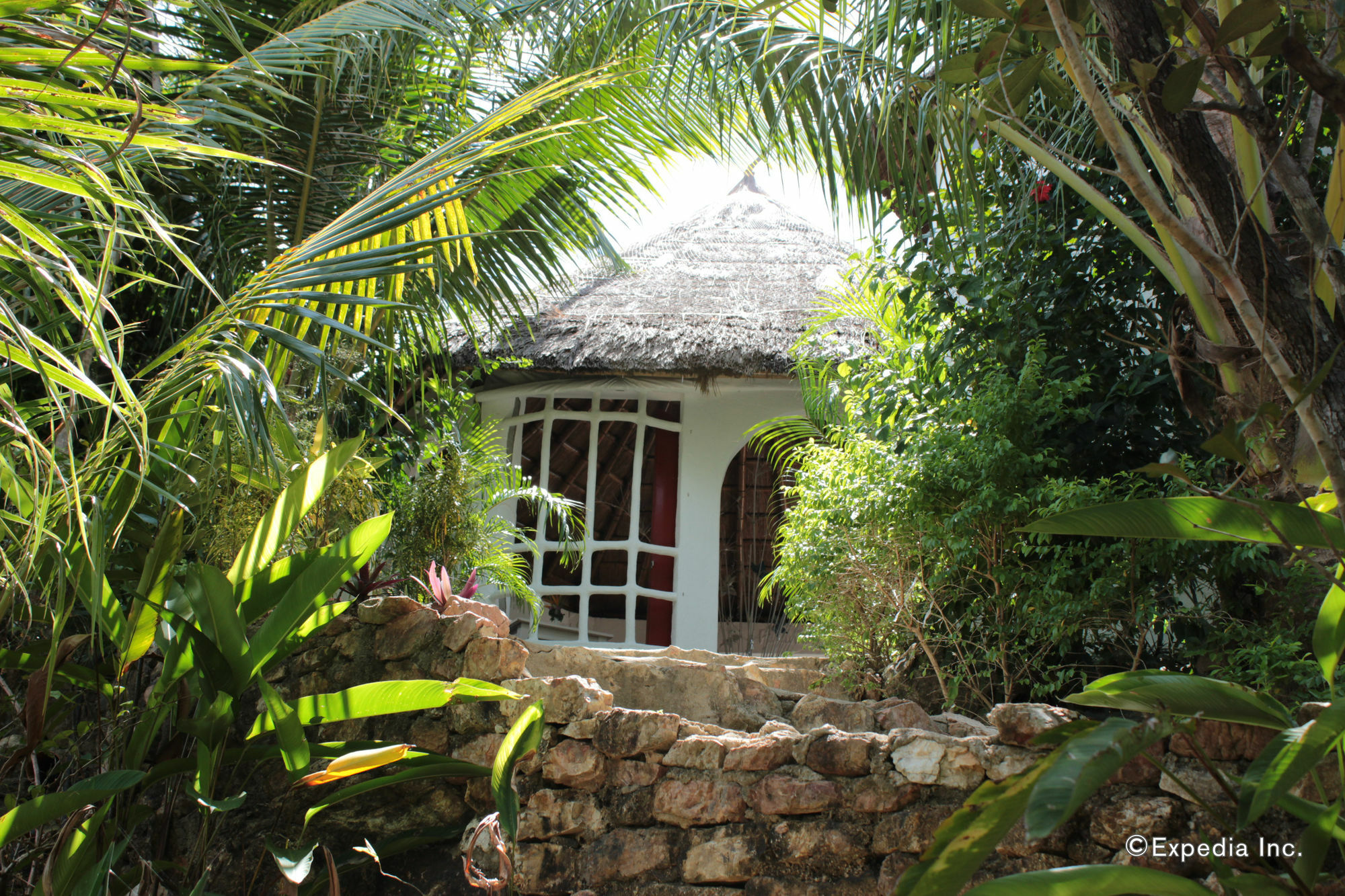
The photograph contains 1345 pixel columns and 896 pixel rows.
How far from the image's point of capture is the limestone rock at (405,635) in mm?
3322

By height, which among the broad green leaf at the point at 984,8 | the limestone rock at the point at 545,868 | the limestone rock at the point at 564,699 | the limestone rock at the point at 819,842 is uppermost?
the broad green leaf at the point at 984,8

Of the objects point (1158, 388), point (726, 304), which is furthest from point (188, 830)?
point (726, 304)

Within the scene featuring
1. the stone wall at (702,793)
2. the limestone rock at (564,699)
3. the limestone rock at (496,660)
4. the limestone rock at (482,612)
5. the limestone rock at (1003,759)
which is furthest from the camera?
the limestone rock at (482,612)

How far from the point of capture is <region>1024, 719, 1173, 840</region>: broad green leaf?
1.11m

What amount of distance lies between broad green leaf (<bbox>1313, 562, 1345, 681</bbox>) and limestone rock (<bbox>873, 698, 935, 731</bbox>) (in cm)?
144

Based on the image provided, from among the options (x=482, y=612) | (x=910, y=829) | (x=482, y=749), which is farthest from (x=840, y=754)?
(x=482, y=612)

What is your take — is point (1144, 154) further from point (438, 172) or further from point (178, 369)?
point (178, 369)

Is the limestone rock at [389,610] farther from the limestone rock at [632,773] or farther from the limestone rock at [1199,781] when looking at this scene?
the limestone rock at [1199,781]

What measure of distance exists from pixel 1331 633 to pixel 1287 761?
21.0 inches

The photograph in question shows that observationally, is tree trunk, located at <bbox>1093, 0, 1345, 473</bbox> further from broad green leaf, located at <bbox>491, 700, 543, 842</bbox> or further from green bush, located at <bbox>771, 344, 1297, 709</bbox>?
broad green leaf, located at <bbox>491, 700, 543, 842</bbox>

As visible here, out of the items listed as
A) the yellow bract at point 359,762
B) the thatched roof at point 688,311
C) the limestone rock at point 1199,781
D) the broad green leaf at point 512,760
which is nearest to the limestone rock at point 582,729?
the broad green leaf at point 512,760

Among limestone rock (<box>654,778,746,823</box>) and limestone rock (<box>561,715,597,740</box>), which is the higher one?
limestone rock (<box>561,715,597,740</box>)

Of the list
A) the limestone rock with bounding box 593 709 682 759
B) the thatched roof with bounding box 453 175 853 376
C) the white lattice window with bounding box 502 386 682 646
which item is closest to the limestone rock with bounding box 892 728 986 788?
the limestone rock with bounding box 593 709 682 759

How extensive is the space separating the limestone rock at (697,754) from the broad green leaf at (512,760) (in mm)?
494
